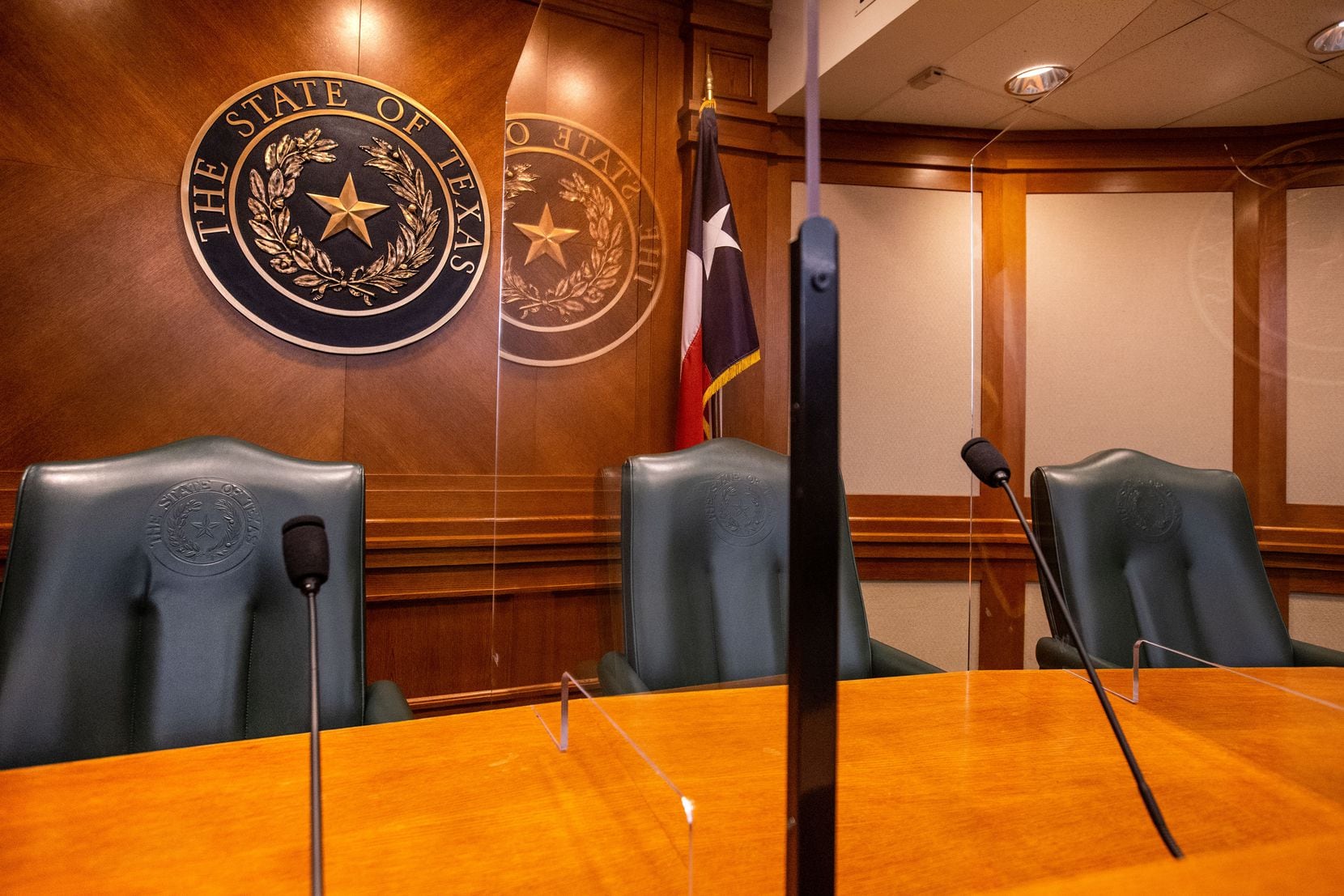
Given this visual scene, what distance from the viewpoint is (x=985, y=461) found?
23.7 inches

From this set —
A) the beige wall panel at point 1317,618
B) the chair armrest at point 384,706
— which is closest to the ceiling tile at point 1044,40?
the beige wall panel at point 1317,618

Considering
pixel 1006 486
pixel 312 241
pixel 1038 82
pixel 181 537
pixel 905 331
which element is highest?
pixel 312 241

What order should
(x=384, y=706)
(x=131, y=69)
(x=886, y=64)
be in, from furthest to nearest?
(x=131, y=69)
(x=384, y=706)
(x=886, y=64)

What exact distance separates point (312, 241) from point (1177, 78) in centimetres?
217

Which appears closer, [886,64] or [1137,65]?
[886,64]

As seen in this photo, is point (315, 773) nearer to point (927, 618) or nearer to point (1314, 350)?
point (927, 618)

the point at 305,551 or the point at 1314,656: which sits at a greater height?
the point at 305,551

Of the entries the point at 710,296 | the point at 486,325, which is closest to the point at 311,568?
the point at 710,296

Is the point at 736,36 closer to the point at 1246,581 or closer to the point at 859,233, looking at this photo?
the point at 859,233

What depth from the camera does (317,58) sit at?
2189 mm

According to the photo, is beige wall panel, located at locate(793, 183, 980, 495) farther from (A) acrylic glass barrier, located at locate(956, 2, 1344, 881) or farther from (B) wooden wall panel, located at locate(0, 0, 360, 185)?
(B) wooden wall panel, located at locate(0, 0, 360, 185)

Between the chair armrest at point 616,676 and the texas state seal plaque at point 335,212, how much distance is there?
181 cm

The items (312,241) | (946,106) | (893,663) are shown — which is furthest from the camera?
(312,241)

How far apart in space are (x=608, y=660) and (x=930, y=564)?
32cm
